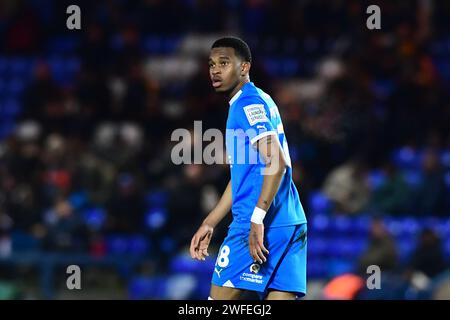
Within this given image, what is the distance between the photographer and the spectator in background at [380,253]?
981 cm

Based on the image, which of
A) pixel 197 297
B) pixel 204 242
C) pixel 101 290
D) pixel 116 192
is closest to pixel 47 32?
pixel 116 192

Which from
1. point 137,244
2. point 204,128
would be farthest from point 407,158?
point 137,244

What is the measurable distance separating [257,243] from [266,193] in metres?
0.25

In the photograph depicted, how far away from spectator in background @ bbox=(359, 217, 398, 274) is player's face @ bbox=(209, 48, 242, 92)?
502 cm

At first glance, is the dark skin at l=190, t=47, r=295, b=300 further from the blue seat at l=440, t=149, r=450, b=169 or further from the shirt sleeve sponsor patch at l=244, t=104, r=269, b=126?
the blue seat at l=440, t=149, r=450, b=169

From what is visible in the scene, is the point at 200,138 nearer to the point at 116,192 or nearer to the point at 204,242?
the point at 116,192

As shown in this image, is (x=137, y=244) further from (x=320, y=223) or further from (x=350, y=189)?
(x=350, y=189)

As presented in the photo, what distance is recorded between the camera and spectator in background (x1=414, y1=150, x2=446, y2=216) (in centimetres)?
1060

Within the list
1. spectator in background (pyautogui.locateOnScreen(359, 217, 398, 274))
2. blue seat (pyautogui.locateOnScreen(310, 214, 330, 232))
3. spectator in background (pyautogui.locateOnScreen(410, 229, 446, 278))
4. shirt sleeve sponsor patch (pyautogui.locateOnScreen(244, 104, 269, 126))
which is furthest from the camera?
blue seat (pyautogui.locateOnScreen(310, 214, 330, 232))

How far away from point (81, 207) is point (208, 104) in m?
1.97

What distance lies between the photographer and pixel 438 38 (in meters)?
13.2

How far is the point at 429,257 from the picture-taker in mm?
9734

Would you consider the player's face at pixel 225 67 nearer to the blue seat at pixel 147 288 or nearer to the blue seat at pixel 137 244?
the blue seat at pixel 147 288

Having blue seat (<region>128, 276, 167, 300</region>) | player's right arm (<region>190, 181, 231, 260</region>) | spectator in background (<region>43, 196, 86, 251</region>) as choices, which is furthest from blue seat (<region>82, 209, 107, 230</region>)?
player's right arm (<region>190, 181, 231, 260</region>)
